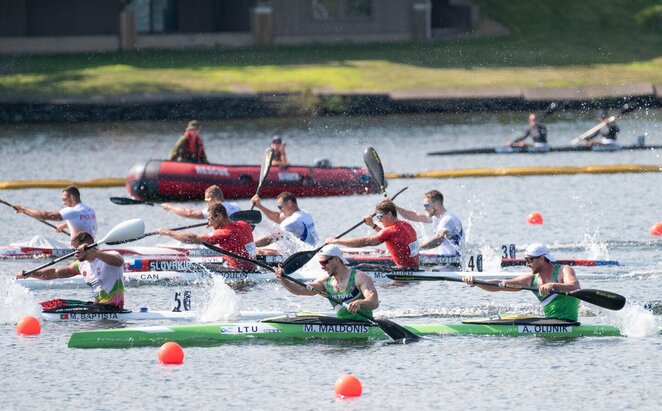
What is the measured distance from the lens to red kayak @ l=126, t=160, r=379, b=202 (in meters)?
34.9

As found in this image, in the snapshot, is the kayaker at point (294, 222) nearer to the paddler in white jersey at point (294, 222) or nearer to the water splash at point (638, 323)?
the paddler in white jersey at point (294, 222)

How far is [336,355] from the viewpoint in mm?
20062

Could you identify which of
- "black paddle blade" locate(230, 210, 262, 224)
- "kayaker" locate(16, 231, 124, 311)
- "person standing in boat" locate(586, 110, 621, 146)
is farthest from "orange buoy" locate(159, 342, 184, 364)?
"person standing in boat" locate(586, 110, 621, 146)

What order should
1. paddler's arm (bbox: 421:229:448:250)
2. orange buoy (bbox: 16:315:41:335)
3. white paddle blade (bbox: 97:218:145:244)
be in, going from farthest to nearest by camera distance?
paddler's arm (bbox: 421:229:448:250)
white paddle blade (bbox: 97:218:145:244)
orange buoy (bbox: 16:315:41:335)

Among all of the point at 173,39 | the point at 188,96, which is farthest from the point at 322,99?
the point at 173,39

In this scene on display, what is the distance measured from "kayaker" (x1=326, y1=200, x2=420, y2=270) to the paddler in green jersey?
3477 mm

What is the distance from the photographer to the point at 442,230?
25.5m

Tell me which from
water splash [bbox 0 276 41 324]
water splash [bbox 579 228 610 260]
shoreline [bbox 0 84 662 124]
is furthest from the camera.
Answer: shoreline [bbox 0 84 662 124]

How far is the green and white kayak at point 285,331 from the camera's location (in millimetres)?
20453

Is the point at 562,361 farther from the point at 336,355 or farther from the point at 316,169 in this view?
the point at 316,169

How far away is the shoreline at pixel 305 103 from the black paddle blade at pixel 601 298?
Result: 113 feet

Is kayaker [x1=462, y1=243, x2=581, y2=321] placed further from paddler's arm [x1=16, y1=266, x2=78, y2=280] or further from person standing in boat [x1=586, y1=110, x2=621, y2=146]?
person standing in boat [x1=586, y1=110, x2=621, y2=146]

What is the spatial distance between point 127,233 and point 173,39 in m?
40.9

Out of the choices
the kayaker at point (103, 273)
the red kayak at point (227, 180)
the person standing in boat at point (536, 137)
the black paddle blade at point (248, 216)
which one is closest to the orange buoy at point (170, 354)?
the kayaker at point (103, 273)
